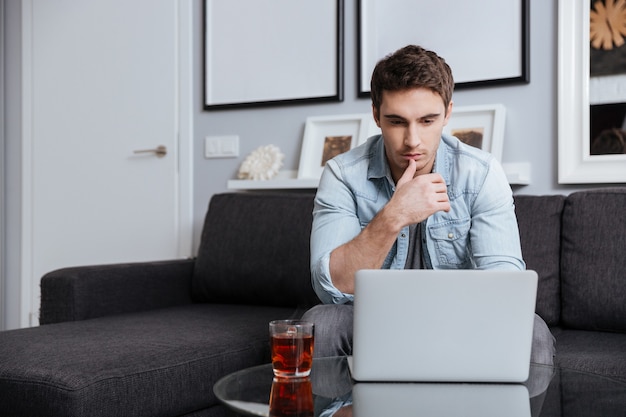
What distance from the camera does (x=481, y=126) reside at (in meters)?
2.62

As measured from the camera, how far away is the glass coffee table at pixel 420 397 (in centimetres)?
110

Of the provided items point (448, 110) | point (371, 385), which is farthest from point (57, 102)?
point (371, 385)

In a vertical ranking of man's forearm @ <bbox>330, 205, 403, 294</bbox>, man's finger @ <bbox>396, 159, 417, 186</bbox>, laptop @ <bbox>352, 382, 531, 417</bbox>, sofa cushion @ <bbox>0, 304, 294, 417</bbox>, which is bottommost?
sofa cushion @ <bbox>0, 304, 294, 417</bbox>

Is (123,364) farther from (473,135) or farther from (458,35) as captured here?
(458,35)

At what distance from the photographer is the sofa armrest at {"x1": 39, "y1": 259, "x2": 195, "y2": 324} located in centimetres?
233

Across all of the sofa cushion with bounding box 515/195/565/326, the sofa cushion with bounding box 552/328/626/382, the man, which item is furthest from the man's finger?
the sofa cushion with bounding box 515/195/565/326

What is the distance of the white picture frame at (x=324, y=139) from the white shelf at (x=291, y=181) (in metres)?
0.06

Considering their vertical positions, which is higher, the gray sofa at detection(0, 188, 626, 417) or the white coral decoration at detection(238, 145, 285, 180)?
the white coral decoration at detection(238, 145, 285, 180)

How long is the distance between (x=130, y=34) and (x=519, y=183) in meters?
1.83

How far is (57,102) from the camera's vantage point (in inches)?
141

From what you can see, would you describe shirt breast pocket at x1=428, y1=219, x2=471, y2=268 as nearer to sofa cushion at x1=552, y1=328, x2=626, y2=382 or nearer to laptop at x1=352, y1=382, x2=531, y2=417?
sofa cushion at x1=552, y1=328, x2=626, y2=382

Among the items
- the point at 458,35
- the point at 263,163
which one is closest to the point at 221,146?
the point at 263,163

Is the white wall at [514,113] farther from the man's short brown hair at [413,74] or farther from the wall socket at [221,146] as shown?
the man's short brown hair at [413,74]

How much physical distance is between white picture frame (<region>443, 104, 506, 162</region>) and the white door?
1.18 m
